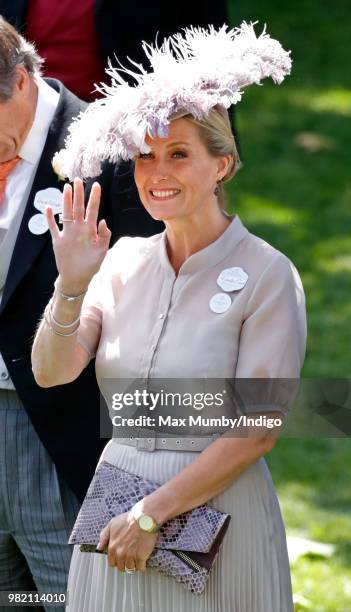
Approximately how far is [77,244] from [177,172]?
0.31m

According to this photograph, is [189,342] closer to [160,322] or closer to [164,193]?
[160,322]

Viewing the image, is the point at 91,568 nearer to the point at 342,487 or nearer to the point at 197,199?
the point at 197,199

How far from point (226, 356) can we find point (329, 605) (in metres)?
2.06

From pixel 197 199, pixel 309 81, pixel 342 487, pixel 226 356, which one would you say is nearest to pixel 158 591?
pixel 226 356

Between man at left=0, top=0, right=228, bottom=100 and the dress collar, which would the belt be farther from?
man at left=0, top=0, right=228, bottom=100

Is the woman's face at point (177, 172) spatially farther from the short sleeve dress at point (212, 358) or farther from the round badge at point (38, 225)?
the round badge at point (38, 225)

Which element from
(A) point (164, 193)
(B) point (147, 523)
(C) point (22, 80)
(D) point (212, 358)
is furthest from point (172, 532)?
(C) point (22, 80)

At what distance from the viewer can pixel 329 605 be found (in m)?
5.09

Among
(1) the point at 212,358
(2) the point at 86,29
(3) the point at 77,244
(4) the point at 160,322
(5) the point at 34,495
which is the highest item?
(2) the point at 86,29

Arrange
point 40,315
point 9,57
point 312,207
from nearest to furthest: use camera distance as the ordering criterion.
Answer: point 9,57
point 40,315
point 312,207

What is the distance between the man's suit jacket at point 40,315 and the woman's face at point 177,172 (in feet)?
1.46

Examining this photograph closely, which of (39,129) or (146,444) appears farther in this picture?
(39,129)

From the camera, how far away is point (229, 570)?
336 centimetres

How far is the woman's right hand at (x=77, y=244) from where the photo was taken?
326cm
